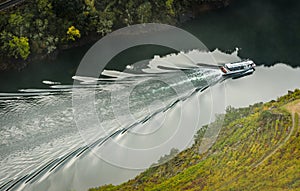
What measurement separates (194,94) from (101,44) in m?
4.64

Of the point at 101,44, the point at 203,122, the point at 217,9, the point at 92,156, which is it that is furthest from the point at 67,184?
the point at 217,9

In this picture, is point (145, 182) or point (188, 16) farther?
point (188, 16)

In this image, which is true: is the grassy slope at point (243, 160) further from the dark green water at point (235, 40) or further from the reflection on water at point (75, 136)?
the dark green water at point (235, 40)

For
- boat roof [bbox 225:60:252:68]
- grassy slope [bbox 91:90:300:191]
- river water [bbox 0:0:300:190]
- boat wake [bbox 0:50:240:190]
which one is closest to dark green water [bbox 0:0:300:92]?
river water [bbox 0:0:300:190]

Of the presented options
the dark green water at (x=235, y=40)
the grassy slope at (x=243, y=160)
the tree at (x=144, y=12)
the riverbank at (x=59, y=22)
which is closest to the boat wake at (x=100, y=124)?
the grassy slope at (x=243, y=160)

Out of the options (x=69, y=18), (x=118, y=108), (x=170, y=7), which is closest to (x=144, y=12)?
(x=170, y=7)

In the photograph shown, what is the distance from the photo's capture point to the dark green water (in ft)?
53.0

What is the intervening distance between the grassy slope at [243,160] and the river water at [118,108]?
21.0 inches

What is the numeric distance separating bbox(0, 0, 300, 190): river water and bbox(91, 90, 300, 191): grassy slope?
0.53 meters

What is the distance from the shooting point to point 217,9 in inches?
784

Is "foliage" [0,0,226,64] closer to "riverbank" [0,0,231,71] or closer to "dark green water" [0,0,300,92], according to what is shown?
"riverbank" [0,0,231,71]

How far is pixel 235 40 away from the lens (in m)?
18.4

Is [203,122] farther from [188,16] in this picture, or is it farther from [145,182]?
[188,16]

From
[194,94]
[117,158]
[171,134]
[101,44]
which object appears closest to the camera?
[117,158]
